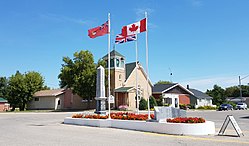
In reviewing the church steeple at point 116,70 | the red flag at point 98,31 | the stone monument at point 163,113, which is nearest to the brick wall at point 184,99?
the church steeple at point 116,70

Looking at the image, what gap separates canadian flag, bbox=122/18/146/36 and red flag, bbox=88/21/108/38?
1.39 meters

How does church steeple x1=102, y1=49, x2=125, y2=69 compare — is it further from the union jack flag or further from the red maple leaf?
the red maple leaf

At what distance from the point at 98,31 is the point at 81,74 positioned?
23524mm

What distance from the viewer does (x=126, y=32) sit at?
1722 centimetres

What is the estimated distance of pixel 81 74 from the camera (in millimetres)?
41062

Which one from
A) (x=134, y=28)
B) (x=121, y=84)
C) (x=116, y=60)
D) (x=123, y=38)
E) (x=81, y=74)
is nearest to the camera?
(x=134, y=28)

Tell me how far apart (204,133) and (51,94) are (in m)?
38.0

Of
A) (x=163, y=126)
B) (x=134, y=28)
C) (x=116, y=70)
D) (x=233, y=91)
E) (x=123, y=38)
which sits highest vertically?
(x=116, y=70)

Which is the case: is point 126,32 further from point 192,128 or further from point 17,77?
point 17,77

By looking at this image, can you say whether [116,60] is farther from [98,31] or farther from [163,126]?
[163,126]

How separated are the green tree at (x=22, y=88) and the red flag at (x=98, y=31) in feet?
114

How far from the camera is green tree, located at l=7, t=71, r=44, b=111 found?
48938 mm

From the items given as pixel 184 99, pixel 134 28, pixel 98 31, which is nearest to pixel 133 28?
pixel 134 28

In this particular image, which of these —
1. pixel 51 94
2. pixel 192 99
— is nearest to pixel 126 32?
pixel 51 94
